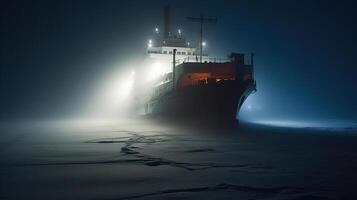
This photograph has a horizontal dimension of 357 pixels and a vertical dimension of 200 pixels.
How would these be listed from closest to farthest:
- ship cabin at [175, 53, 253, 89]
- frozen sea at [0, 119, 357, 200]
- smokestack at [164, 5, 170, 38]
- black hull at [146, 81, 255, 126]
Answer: frozen sea at [0, 119, 357, 200]
black hull at [146, 81, 255, 126]
ship cabin at [175, 53, 253, 89]
smokestack at [164, 5, 170, 38]

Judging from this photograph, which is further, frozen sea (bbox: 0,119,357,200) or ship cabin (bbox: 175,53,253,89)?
ship cabin (bbox: 175,53,253,89)

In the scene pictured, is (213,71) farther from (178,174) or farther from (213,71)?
(178,174)

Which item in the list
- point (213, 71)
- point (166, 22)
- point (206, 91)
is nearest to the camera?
point (206, 91)

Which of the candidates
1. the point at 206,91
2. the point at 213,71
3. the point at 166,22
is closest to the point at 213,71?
the point at 213,71

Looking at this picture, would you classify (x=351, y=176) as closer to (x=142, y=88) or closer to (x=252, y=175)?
(x=252, y=175)

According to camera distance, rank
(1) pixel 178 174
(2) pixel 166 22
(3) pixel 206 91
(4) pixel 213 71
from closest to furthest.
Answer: (1) pixel 178 174, (3) pixel 206 91, (4) pixel 213 71, (2) pixel 166 22

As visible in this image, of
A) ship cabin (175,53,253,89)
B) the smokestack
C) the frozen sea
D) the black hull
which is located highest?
the smokestack

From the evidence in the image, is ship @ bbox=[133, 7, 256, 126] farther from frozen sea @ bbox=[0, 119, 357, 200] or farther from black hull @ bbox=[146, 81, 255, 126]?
frozen sea @ bbox=[0, 119, 357, 200]

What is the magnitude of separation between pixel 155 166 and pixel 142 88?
1814 inches

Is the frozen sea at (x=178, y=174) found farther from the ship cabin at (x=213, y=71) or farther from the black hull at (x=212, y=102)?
the ship cabin at (x=213, y=71)

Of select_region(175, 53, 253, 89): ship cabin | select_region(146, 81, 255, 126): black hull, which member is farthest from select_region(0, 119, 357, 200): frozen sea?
select_region(175, 53, 253, 89): ship cabin

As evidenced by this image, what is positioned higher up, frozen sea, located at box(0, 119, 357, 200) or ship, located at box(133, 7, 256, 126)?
ship, located at box(133, 7, 256, 126)

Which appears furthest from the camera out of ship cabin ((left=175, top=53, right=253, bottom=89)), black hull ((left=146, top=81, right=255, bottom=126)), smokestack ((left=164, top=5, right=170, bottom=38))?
smokestack ((left=164, top=5, right=170, bottom=38))

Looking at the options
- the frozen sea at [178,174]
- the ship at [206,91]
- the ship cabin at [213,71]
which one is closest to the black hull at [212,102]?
the ship at [206,91]
